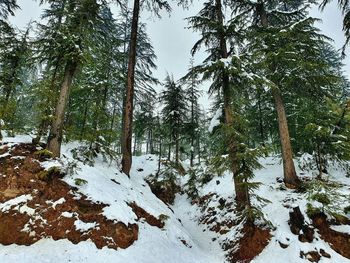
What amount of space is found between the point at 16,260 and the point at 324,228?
8.63 m

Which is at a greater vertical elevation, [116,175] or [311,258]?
[116,175]

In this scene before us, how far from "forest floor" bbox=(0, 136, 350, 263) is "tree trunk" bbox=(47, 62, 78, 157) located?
0.45 metres

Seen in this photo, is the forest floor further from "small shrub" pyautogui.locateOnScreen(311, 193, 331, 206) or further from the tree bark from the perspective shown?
the tree bark

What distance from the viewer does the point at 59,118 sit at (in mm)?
9438

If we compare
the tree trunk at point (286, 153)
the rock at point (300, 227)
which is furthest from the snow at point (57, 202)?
the tree trunk at point (286, 153)

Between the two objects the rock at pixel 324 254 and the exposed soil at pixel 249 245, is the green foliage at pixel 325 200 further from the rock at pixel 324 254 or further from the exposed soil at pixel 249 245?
the exposed soil at pixel 249 245

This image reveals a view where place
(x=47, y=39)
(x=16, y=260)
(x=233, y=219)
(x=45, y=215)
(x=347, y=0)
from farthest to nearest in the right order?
(x=233, y=219)
(x=47, y=39)
(x=347, y=0)
(x=45, y=215)
(x=16, y=260)

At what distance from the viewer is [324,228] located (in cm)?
820

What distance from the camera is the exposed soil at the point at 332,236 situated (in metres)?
7.58

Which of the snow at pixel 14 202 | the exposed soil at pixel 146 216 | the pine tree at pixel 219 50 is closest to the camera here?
the snow at pixel 14 202

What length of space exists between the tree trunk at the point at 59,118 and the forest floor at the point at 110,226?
454 millimetres

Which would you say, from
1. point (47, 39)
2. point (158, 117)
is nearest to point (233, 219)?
point (47, 39)

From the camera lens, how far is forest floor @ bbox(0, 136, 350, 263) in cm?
668

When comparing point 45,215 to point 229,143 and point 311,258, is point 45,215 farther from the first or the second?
point 311,258
